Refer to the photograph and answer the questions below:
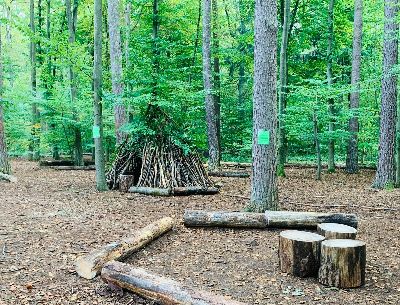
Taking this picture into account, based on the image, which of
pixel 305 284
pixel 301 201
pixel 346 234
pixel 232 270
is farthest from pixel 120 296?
pixel 301 201

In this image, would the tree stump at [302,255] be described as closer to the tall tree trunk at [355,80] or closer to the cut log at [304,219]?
the cut log at [304,219]

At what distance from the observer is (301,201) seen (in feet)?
27.5

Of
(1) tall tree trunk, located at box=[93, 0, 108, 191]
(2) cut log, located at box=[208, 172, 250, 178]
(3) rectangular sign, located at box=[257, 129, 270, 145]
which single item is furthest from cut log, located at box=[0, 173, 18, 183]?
(3) rectangular sign, located at box=[257, 129, 270, 145]

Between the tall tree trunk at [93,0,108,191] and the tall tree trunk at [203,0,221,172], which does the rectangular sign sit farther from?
the tall tree trunk at [203,0,221,172]

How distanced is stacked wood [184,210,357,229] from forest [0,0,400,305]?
2cm

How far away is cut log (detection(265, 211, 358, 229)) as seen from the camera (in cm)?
579

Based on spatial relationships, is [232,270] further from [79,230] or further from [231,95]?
[231,95]

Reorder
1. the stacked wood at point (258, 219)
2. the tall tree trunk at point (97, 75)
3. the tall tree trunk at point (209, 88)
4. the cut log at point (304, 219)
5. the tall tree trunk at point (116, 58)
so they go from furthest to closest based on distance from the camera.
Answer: the tall tree trunk at point (209, 88) → the tall tree trunk at point (116, 58) → the tall tree trunk at point (97, 75) → the stacked wood at point (258, 219) → the cut log at point (304, 219)

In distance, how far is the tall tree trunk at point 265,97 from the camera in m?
6.45

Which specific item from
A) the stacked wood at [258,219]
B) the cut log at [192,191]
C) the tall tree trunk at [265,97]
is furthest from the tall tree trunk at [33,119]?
the tall tree trunk at [265,97]

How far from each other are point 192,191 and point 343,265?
548cm

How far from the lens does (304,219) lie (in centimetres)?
598

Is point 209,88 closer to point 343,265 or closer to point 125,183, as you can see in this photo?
point 125,183

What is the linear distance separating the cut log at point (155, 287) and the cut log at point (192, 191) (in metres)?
5.02
